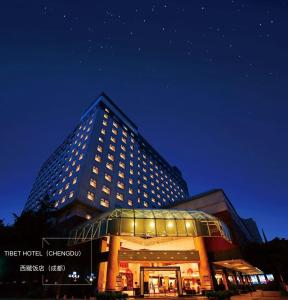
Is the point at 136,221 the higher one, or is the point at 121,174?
the point at 121,174

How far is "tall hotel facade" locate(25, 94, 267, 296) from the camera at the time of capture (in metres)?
29.1

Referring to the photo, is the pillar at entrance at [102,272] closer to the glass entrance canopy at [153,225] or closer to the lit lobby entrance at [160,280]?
the glass entrance canopy at [153,225]

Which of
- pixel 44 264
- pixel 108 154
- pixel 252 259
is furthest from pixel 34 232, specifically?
pixel 252 259

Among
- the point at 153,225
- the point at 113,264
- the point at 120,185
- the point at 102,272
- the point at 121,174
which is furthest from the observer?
the point at 121,174

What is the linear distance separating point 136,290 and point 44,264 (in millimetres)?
17774

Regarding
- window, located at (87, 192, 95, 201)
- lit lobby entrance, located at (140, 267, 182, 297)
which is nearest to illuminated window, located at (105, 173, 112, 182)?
window, located at (87, 192, 95, 201)

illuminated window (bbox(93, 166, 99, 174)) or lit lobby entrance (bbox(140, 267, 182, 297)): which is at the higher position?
illuminated window (bbox(93, 166, 99, 174))

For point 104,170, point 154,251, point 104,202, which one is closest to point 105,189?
point 104,202

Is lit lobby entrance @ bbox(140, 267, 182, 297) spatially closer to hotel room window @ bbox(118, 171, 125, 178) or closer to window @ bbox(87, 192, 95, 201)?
window @ bbox(87, 192, 95, 201)

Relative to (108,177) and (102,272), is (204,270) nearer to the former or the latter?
(102,272)

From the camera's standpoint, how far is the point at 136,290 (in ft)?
96.7

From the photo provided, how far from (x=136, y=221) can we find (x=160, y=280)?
833 centimetres

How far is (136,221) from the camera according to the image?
3105 cm

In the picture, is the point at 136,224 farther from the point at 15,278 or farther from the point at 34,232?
the point at 15,278
